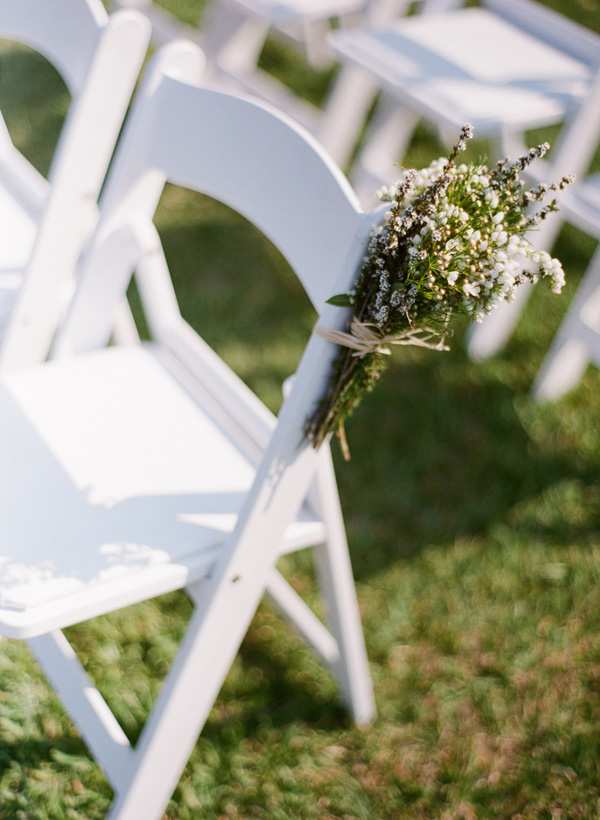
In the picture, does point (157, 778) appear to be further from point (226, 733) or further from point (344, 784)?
point (344, 784)

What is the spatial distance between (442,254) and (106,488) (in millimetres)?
640

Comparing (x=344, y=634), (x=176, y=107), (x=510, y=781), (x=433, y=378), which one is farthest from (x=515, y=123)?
(x=510, y=781)

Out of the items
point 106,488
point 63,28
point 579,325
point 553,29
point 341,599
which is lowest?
point 341,599

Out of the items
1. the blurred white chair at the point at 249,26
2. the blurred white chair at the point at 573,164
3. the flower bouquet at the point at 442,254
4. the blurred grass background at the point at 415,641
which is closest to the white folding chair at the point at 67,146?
the flower bouquet at the point at 442,254

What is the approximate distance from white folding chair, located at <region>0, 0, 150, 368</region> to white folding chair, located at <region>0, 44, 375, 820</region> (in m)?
0.07

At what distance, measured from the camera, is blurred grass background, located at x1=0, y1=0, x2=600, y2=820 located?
149 centimetres

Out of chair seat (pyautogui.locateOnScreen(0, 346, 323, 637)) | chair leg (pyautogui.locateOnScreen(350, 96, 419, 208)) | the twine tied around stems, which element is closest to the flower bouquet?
the twine tied around stems

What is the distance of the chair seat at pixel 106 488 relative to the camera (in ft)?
3.27

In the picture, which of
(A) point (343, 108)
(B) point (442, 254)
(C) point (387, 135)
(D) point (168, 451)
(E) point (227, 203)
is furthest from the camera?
(A) point (343, 108)

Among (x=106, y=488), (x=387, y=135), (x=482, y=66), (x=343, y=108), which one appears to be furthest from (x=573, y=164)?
(x=106, y=488)

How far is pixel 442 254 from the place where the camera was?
806mm

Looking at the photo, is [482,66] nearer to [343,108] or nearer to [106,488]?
[343,108]

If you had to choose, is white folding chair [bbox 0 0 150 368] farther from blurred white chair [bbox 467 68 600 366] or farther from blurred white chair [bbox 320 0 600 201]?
blurred white chair [bbox 467 68 600 366]

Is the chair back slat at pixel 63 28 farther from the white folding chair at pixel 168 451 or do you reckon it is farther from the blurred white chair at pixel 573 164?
the blurred white chair at pixel 573 164
